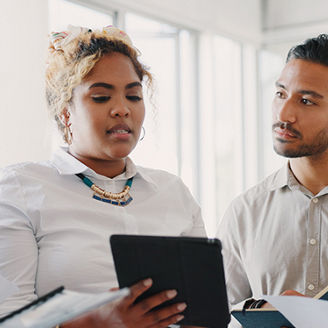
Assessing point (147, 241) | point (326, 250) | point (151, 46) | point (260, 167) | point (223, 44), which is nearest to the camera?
point (147, 241)

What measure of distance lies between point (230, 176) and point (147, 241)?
4.17 metres

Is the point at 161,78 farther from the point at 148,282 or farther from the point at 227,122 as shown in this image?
the point at 148,282

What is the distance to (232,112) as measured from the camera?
525 centimetres

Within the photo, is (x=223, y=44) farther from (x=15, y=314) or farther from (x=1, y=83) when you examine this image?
(x=15, y=314)

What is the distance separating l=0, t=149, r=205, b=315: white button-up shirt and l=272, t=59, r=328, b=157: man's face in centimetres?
51

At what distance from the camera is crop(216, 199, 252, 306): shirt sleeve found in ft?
6.21

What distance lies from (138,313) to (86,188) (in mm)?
501

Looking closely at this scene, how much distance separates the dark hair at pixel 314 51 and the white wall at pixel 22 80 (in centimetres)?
134

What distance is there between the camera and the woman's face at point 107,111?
1.48 meters

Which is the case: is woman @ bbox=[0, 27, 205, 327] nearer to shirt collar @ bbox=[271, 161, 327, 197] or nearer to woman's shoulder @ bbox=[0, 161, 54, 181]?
woman's shoulder @ bbox=[0, 161, 54, 181]

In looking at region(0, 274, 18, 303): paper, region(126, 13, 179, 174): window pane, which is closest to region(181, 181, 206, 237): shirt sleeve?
region(0, 274, 18, 303): paper

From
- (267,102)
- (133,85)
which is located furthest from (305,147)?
(267,102)

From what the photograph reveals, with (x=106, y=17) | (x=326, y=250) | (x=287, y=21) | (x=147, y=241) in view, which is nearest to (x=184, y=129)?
(x=106, y=17)

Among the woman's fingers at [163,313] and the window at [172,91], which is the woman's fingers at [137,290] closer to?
the woman's fingers at [163,313]
